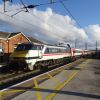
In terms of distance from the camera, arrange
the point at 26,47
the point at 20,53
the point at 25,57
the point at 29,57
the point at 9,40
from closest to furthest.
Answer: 1. the point at 25,57
2. the point at 29,57
3. the point at 20,53
4. the point at 26,47
5. the point at 9,40

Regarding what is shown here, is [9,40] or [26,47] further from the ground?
[9,40]

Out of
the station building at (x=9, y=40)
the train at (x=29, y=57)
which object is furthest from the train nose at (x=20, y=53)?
the station building at (x=9, y=40)

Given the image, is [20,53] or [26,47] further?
[26,47]

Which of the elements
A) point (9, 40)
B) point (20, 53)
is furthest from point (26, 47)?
point (9, 40)

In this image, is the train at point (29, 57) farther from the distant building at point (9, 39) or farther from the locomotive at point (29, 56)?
the distant building at point (9, 39)

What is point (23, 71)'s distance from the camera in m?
29.8

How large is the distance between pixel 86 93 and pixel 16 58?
1541cm

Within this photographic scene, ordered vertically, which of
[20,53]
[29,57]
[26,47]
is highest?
[26,47]

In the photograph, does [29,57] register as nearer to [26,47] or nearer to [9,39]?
[26,47]

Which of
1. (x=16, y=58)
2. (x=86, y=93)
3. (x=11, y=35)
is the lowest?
(x=86, y=93)

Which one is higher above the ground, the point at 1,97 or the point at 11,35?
the point at 11,35

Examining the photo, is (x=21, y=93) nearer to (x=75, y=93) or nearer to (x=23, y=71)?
(x=75, y=93)

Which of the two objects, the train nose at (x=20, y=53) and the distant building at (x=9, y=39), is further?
the distant building at (x=9, y=39)

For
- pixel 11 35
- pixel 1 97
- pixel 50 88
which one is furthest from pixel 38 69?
pixel 11 35
